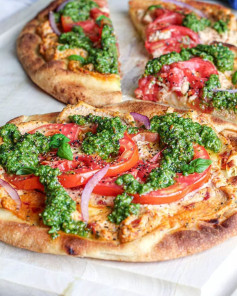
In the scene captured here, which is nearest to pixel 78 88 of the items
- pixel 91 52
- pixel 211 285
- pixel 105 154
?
pixel 91 52

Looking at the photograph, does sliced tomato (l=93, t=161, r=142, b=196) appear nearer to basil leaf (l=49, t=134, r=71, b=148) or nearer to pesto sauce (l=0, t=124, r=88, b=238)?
pesto sauce (l=0, t=124, r=88, b=238)

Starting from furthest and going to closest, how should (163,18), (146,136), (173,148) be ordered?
(163,18) → (146,136) → (173,148)

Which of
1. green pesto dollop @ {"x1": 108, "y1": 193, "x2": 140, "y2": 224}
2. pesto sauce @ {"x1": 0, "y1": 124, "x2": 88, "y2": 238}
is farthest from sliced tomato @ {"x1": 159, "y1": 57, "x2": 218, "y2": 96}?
green pesto dollop @ {"x1": 108, "y1": 193, "x2": 140, "y2": 224}

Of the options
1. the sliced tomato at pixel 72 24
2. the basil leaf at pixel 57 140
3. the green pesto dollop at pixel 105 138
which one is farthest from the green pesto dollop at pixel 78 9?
the basil leaf at pixel 57 140

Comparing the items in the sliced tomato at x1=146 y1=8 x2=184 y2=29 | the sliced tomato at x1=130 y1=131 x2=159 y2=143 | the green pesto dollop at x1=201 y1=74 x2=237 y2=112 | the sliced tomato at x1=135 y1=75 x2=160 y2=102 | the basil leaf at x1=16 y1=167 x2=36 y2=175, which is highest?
the basil leaf at x1=16 y1=167 x2=36 y2=175

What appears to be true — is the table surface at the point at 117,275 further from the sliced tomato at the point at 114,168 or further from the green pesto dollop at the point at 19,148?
the green pesto dollop at the point at 19,148

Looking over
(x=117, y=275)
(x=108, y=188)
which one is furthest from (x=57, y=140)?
(x=117, y=275)

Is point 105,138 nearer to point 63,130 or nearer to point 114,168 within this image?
point 114,168
